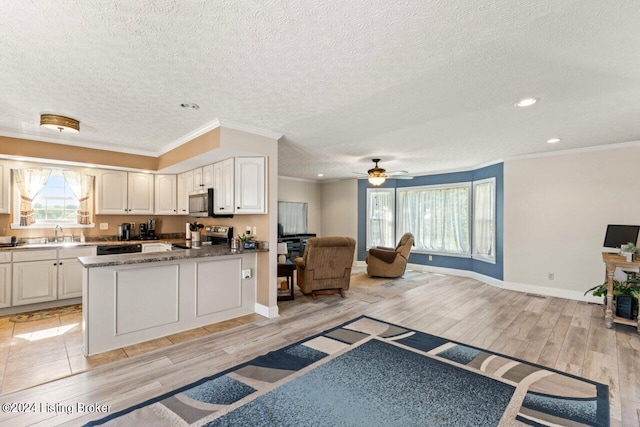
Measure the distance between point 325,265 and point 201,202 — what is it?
7.86ft

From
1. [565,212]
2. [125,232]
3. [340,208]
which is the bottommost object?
[125,232]

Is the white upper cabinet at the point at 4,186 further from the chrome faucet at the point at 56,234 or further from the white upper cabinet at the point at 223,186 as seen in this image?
the white upper cabinet at the point at 223,186

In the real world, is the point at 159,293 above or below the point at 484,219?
below

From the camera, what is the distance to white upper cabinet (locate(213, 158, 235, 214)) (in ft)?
14.2

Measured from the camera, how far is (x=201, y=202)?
4949mm

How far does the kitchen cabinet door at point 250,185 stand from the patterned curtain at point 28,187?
3353mm

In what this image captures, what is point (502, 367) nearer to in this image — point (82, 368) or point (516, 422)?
point (516, 422)

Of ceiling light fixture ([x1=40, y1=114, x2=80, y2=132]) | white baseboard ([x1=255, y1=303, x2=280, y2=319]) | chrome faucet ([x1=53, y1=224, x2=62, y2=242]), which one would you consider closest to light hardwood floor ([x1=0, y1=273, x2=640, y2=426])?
white baseboard ([x1=255, y1=303, x2=280, y2=319])

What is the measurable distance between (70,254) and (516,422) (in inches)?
232

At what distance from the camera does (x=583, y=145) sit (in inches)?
188

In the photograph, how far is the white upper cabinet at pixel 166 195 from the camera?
575 centimetres

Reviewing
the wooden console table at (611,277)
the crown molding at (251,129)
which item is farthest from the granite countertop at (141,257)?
the wooden console table at (611,277)

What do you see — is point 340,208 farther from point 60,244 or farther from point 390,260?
point 60,244

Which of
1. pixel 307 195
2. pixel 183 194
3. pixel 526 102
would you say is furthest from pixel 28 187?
pixel 526 102
